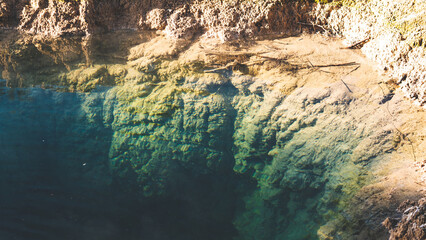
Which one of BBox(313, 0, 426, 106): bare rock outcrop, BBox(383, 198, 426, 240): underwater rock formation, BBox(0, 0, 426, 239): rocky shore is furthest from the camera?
BBox(313, 0, 426, 106): bare rock outcrop

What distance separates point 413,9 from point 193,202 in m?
2.38

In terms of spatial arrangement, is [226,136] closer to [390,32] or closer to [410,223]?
[410,223]

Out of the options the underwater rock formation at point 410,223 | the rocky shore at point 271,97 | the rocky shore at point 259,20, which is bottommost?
the underwater rock formation at point 410,223

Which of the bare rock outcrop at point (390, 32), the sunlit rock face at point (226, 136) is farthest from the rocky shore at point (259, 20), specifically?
the sunlit rock face at point (226, 136)

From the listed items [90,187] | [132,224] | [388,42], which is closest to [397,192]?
[388,42]

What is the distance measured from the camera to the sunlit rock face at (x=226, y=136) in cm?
232

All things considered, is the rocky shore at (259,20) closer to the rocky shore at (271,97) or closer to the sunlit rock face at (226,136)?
the rocky shore at (271,97)

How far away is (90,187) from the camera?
2.48 metres

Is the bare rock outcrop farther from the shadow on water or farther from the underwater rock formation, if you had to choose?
the shadow on water

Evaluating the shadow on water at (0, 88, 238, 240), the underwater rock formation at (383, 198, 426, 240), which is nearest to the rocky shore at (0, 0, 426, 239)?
the underwater rock formation at (383, 198, 426, 240)

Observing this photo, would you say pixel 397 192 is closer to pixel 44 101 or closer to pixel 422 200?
pixel 422 200

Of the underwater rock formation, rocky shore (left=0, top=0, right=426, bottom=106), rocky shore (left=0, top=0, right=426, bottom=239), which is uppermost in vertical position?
rocky shore (left=0, top=0, right=426, bottom=106)

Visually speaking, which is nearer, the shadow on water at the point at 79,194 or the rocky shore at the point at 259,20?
the shadow on water at the point at 79,194

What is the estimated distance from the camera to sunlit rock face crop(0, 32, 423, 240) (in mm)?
2320
